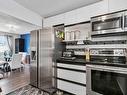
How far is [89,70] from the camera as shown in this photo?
239 cm

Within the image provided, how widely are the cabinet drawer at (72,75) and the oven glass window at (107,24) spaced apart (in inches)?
44.9

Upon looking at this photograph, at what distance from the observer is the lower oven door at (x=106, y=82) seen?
6.61 feet

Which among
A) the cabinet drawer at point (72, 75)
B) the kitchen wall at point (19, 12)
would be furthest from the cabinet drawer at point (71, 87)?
the kitchen wall at point (19, 12)

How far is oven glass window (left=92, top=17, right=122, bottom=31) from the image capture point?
2302 millimetres

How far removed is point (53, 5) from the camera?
329 centimetres

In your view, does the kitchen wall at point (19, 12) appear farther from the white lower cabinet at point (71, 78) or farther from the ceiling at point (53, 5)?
the white lower cabinet at point (71, 78)

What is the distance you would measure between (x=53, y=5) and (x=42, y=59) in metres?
1.64

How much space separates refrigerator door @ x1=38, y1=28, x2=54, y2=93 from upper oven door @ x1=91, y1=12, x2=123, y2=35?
3.95ft

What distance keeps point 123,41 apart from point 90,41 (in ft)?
2.73

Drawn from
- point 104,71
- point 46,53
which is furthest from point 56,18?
point 104,71

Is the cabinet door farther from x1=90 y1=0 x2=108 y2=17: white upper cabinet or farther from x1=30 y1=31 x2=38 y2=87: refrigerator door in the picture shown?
x1=30 y1=31 x2=38 y2=87: refrigerator door

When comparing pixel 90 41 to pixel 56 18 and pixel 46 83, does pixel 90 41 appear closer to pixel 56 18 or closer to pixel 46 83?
pixel 56 18

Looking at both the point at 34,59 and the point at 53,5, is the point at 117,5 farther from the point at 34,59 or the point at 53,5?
the point at 34,59

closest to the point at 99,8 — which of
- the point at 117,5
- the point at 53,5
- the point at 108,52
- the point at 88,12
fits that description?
the point at 88,12
